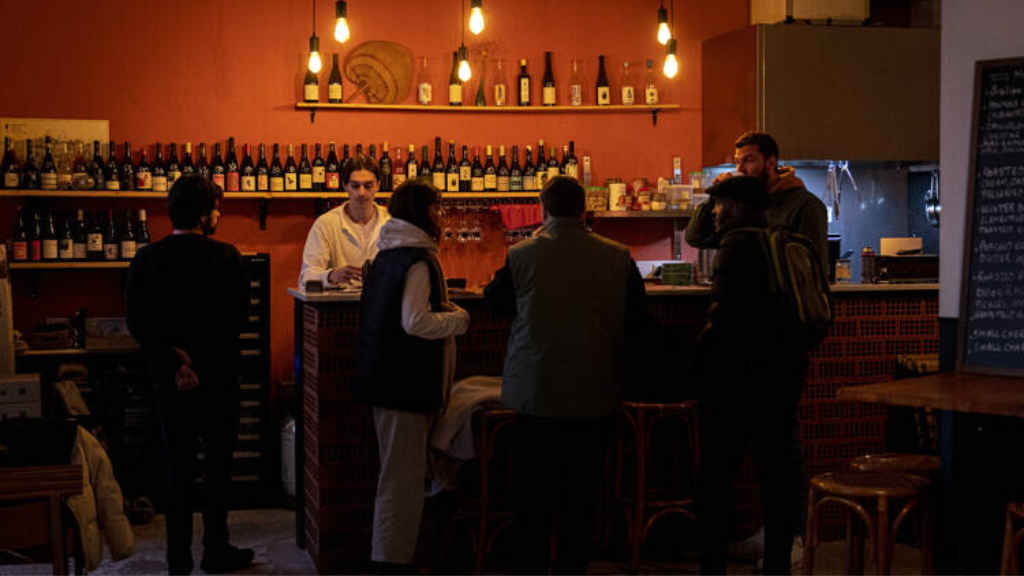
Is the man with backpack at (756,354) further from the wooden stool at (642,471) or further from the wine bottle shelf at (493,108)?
the wine bottle shelf at (493,108)

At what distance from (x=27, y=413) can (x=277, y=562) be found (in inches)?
51.6

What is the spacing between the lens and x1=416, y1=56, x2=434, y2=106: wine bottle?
701 cm

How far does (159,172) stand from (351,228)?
4.93 feet

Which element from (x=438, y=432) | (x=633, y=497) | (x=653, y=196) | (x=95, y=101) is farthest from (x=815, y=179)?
(x=95, y=101)

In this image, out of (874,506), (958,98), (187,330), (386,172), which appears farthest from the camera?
(386,172)

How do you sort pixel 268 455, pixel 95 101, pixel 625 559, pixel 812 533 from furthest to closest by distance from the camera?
pixel 95 101 < pixel 268 455 < pixel 625 559 < pixel 812 533

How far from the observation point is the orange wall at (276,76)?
6.52m

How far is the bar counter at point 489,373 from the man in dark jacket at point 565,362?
86 cm

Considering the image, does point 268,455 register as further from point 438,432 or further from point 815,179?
point 815,179

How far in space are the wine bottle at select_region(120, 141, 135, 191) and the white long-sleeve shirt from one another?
1.40 m

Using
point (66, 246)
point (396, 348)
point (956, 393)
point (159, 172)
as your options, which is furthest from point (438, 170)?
point (956, 393)

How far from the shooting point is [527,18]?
7.26m

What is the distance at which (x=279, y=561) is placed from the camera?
489 centimetres

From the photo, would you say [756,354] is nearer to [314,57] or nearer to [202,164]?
[314,57]
